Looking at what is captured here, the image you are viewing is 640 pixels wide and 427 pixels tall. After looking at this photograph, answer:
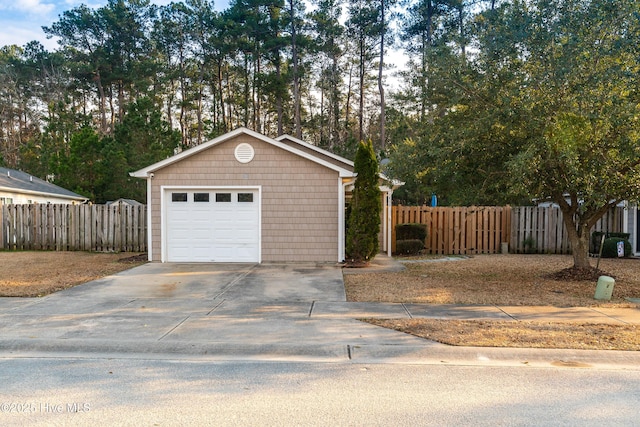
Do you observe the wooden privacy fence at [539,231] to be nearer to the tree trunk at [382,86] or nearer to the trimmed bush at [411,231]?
the trimmed bush at [411,231]

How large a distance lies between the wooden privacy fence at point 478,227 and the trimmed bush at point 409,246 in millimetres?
969

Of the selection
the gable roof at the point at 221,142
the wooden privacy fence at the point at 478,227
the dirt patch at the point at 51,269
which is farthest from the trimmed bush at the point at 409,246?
the dirt patch at the point at 51,269

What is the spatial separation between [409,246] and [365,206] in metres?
4.38

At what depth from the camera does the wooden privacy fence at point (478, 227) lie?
1680 centimetres

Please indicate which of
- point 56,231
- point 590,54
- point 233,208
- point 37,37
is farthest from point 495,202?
point 37,37

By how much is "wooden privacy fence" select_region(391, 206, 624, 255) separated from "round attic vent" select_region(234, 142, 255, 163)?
20.5ft

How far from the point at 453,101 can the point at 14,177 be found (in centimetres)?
2199

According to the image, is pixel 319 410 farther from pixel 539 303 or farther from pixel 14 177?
pixel 14 177

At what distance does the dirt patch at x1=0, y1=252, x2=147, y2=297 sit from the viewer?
932 cm

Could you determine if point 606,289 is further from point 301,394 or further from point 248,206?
point 248,206

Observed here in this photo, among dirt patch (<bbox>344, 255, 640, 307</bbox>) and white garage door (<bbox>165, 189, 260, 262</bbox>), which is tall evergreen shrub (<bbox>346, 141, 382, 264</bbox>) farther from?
white garage door (<bbox>165, 189, 260, 262</bbox>)

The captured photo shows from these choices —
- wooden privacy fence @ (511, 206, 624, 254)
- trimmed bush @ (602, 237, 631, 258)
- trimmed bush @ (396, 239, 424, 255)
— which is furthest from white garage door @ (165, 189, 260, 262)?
trimmed bush @ (602, 237, 631, 258)

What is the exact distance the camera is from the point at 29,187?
71.2 ft

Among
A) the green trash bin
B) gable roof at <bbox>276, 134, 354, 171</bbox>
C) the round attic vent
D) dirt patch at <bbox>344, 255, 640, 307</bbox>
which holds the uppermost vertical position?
gable roof at <bbox>276, 134, 354, 171</bbox>
